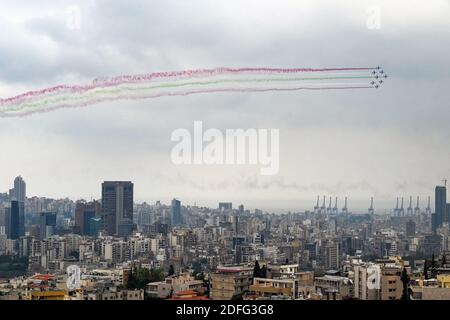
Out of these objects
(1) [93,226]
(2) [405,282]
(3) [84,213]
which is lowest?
(2) [405,282]

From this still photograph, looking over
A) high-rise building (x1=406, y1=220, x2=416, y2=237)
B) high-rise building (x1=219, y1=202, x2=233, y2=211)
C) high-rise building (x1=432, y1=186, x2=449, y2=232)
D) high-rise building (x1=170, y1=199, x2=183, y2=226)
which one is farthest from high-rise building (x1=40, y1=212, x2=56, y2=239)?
high-rise building (x1=432, y1=186, x2=449, y2=232)

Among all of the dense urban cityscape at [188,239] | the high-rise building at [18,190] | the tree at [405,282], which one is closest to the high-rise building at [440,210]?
the dense urban cityscape at [188,239]

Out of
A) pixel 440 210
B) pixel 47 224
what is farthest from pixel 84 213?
pixel 440 210

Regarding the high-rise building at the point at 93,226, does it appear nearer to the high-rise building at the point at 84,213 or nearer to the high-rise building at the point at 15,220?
the high-rise building at the point at 84,213

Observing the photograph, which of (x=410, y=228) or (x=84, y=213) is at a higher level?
(x=84, y=213)

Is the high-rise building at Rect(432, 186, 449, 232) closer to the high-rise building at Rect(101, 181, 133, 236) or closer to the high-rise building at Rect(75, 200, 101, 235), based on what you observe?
the high-rise building at Rect(101, 181, 133, 236)

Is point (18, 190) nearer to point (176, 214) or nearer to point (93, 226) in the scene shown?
point (93, 226)
